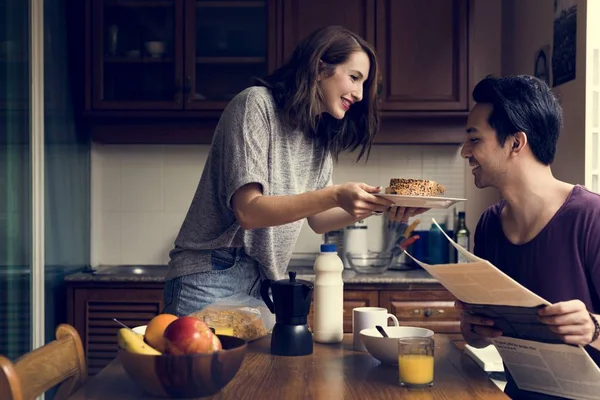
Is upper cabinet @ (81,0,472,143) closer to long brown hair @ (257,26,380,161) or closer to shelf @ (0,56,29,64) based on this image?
shelf @ (0,56,29,64)

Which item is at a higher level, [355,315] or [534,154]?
[534,154]

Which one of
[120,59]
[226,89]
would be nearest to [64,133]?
[120,59]

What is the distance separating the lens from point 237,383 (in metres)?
1.35

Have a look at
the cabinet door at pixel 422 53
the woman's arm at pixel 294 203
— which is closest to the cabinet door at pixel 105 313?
the cabinet door at pixel 422 53

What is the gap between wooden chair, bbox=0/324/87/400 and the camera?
1.14 metres

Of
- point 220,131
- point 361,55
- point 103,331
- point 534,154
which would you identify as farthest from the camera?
point 103,331

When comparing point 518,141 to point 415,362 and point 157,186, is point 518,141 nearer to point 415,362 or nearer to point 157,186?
point 415,362

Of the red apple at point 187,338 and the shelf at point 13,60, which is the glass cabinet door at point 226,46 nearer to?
the shelf at point 13,60

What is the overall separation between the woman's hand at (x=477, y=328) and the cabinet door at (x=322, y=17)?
1.95 m

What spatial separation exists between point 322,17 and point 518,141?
70.6 inches

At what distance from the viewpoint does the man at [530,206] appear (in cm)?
164

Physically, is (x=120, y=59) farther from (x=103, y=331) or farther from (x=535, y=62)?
(x=535, y=62)

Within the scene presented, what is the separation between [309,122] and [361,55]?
10.1 inches

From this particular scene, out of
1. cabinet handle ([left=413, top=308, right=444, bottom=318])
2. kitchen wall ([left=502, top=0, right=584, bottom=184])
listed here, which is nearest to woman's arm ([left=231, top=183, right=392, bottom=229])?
kitchen wall ([left=502, top=0, right=584, bottom=184])
